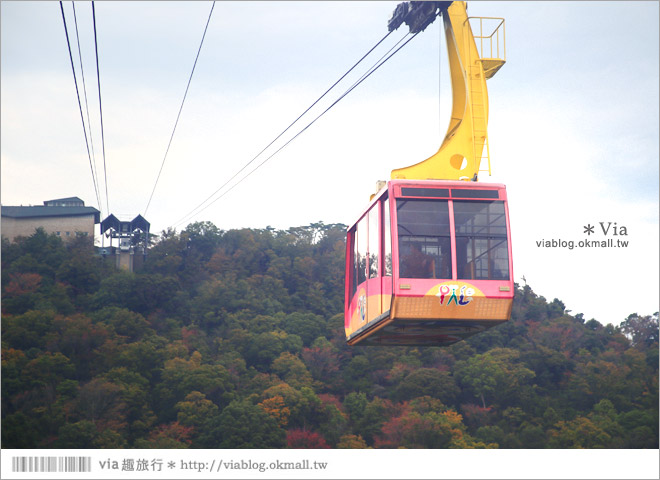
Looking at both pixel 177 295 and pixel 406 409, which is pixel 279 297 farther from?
pixel 406 409

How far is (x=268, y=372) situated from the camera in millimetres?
67438

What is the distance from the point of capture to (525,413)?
59094 millimetres

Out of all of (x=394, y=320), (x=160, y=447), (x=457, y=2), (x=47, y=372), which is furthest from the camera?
(x=47, y=372)

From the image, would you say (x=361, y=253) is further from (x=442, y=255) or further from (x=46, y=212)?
(x=46, y=212)

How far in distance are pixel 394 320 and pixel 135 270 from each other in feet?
247

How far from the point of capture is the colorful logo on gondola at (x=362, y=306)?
1446 centimetres

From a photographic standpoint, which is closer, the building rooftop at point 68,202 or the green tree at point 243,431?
the green tree at point 243,431

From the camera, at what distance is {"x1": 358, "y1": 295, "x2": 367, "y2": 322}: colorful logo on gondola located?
14.5m

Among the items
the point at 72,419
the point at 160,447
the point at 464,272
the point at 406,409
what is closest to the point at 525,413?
the point at 406,409

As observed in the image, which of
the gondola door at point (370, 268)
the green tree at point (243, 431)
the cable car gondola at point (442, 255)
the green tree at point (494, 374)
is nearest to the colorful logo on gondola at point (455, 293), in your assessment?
the cable car gondola at point (442, 255)

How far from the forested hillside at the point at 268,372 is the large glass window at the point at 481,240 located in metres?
43.0

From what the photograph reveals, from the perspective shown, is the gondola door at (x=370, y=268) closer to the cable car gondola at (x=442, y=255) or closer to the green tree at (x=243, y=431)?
the cable car gondola at (x=442, y=255)

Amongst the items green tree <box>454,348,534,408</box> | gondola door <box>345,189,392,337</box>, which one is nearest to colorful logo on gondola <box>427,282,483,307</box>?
gondola door <box>345,189,392,337</box>

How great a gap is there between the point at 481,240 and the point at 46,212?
258 feet
